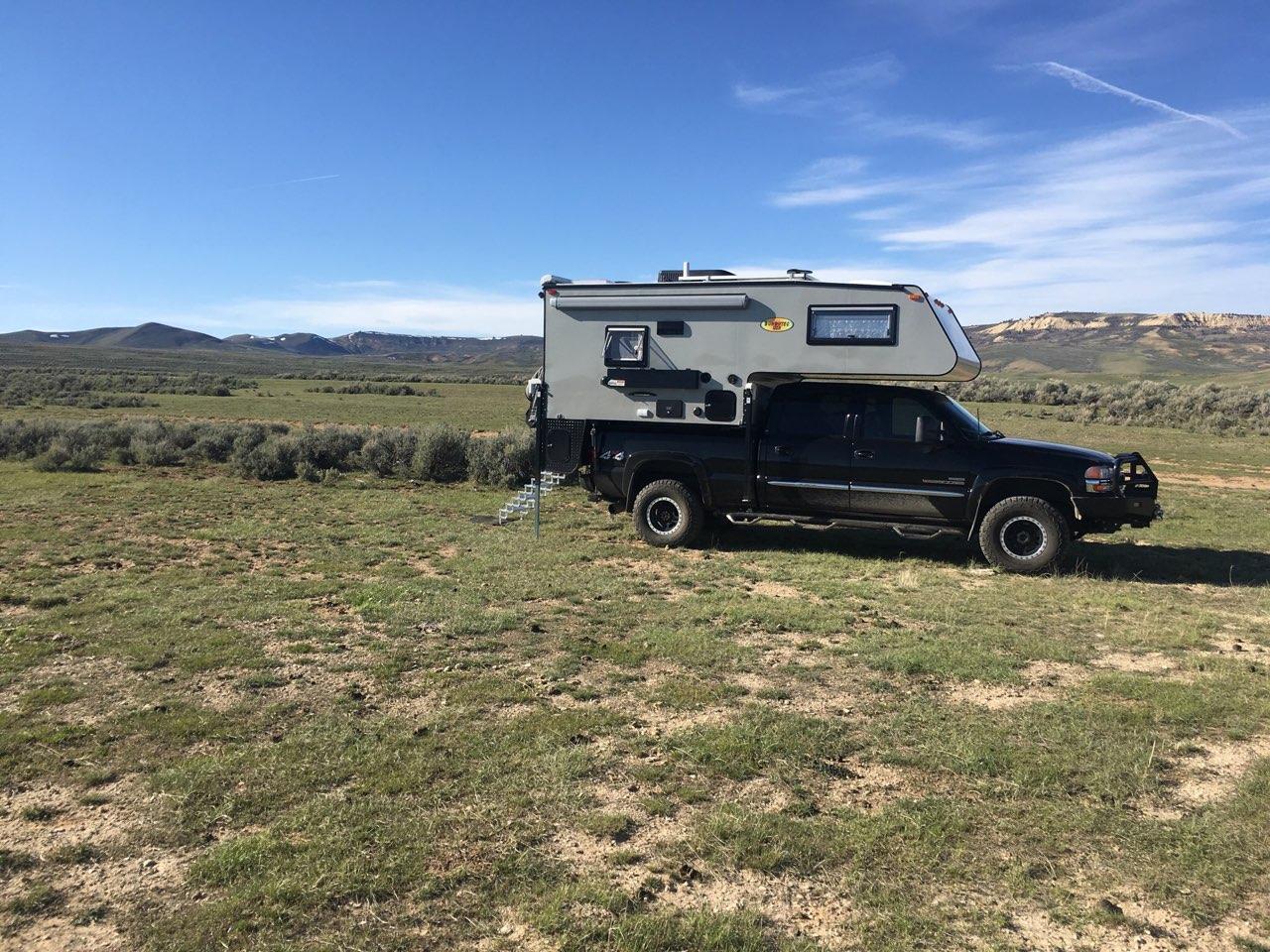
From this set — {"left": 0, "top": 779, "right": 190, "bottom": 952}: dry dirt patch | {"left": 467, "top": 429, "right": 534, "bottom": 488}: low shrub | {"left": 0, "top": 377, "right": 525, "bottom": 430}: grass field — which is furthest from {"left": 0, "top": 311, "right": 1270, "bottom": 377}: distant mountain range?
{"left": 0, "top": 779, "right": 190, "bottom": 952}: dry dirt patch

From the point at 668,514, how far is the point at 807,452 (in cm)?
189

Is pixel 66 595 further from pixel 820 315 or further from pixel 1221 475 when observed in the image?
pixel 1221 475

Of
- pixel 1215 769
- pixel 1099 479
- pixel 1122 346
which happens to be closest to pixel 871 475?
pixel 1099 479

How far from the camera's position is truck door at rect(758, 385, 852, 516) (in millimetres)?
9578

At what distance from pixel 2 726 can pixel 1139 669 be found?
728cm

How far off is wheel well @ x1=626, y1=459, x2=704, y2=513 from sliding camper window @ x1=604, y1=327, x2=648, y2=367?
1.26m

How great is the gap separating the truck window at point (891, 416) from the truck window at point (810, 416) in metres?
0.27

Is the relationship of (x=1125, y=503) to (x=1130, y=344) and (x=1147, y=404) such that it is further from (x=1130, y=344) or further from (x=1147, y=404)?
(x=1130, y=344)

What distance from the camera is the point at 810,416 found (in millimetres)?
9766

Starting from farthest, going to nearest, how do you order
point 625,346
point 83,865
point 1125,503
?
point 625,346 < point 1125,503 < point 83,865

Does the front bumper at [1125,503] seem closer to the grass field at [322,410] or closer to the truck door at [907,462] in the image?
the truck door at [907,462]

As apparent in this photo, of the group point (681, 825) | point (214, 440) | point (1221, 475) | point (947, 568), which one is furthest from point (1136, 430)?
point (681, 825)

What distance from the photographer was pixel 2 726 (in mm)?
4746

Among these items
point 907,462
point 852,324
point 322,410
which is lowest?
point 907,462
